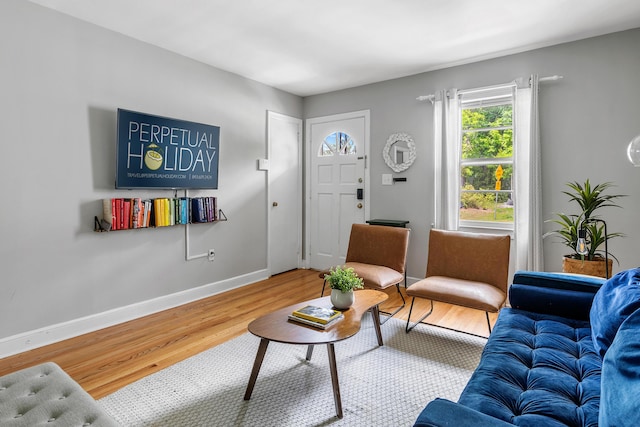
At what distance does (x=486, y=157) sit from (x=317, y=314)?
8.97 feet

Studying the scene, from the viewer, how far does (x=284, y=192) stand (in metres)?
4.98

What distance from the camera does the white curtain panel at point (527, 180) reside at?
3369mm

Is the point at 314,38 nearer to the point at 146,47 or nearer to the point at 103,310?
the point at 146,47

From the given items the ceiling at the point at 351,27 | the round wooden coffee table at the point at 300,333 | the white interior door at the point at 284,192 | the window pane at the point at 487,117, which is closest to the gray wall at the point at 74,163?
the ceiling at the point at 351,27

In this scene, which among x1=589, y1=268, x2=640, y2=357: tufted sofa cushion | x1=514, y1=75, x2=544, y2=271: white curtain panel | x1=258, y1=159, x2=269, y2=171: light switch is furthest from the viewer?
x1=258, y1=159, x2=269, y2=171: light switch

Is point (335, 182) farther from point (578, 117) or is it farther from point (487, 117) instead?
point (578, 117)

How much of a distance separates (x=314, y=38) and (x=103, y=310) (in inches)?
123

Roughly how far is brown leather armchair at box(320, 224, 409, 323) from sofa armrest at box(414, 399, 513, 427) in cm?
212

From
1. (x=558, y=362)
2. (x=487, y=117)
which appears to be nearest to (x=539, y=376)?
(x=558, y=362)

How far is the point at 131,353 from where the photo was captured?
2.62 m

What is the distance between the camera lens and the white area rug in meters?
1.88

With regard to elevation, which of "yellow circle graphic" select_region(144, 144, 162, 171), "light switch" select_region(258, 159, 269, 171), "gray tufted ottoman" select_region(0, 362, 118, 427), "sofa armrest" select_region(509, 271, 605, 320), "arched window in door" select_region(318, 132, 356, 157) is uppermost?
"arched window in door" select_region(318, 132, 356, 157)

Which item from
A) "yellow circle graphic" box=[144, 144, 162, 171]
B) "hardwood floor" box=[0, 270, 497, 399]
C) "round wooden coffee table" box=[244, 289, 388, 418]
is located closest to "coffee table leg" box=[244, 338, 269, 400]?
"round wooden coffee table" box=[244, 289, 388, 418]

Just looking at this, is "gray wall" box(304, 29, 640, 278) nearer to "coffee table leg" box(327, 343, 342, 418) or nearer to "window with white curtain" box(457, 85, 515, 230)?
"window with white curtain" box(457, 85, 515, 230)
